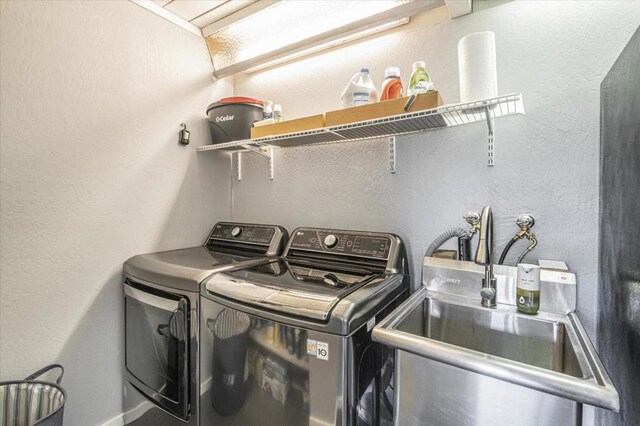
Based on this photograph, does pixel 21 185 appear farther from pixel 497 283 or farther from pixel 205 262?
pixel 497 283

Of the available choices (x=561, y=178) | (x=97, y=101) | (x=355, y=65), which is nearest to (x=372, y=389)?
(x=561, y=178)

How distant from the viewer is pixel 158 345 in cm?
147

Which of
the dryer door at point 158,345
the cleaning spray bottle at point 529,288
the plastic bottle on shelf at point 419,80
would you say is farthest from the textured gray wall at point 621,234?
the dryer door at point 158,345

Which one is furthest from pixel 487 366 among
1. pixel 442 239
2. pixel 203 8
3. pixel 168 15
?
pixel 168 15

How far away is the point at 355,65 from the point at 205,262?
1428 millimetres

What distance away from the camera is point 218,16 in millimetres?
1934

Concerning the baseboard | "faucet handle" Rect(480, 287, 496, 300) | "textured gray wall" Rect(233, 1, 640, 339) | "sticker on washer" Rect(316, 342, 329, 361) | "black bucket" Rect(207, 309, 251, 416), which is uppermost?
"textured gray wall" Rect(233, 1, 640, 339)

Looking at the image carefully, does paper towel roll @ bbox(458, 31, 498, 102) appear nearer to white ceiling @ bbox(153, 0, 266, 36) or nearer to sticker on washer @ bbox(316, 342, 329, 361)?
sticker on washer @ bbox(316, 342, 329, 361)

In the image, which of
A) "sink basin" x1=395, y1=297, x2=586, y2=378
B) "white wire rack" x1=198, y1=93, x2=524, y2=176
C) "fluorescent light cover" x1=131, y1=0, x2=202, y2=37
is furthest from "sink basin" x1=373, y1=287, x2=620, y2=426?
"fluorescent light cover" x1=131, y1=0, x2=202, y2=37

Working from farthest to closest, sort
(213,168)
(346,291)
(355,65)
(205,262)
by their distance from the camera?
(213,168) → (355,65) → (205,262) → (346,291)

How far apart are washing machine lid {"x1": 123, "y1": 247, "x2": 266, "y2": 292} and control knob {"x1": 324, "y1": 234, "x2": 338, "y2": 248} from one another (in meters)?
0.38

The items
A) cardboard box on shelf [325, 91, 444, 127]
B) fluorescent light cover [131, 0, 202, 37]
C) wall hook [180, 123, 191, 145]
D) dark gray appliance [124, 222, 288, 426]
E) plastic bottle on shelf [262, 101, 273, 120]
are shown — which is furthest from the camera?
wall hook [180, 123, 191, 145]

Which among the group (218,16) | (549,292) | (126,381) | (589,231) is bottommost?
(126,381)

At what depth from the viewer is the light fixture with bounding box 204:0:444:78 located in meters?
1.50
